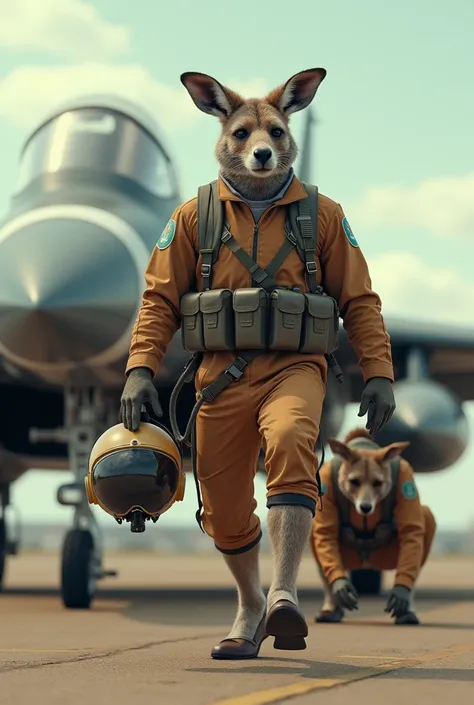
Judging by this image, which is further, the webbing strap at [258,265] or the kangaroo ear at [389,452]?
the kangaroo ear at [389,452]

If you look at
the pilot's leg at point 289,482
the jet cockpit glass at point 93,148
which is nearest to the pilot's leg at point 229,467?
the pilot's leg at point 289,482

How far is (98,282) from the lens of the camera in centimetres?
Result: 920

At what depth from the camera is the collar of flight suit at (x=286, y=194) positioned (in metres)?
5.10

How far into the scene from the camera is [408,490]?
8.16 m

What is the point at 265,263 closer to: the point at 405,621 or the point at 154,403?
the point at 154,403

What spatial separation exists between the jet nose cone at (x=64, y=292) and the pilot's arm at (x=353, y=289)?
13.6 feet

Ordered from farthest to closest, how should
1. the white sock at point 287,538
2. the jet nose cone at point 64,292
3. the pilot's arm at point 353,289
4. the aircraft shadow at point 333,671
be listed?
the jet nose cone at point 64,292
the pilot's arm at point 353,289
the white sock at point 287,538
the aircraft shadow at point 333,671

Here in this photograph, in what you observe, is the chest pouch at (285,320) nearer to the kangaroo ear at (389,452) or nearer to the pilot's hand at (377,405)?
the pilot's hand at (377,405)

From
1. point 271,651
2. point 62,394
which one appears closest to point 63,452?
point 62,394

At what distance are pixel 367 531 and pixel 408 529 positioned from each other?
0.39 m

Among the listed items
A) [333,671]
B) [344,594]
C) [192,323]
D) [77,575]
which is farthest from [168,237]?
[77,575]

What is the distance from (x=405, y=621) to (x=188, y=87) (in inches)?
153

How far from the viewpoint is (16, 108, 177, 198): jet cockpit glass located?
36.1ft

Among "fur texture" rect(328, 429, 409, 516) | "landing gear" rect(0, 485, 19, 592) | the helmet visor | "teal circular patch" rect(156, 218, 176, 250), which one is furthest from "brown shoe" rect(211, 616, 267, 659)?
"landing gear" rect(0, 485, 19, 592)
